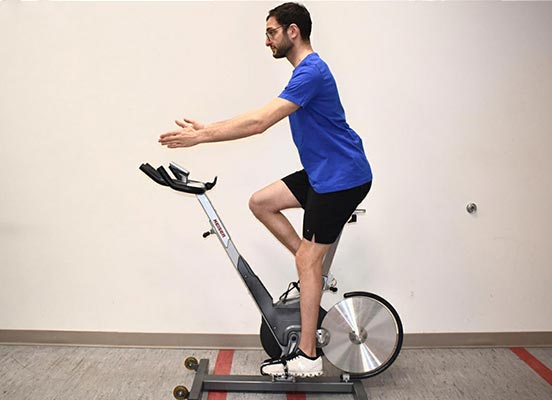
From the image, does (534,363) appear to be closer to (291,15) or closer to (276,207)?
(276,207)

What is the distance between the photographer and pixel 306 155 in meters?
2.01

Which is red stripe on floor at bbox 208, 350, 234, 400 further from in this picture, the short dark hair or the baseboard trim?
the short dark hair

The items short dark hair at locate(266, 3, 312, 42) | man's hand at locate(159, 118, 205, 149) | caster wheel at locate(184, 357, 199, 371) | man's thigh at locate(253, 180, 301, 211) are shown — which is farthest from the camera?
caster wheel at locate(184, 357, 199, 371)

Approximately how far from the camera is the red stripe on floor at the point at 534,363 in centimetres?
239

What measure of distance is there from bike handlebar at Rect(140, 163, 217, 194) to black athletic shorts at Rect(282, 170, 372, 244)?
0.45 meters

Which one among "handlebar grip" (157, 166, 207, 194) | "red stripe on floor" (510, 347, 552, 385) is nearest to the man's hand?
"handlebar grip" (157, 166, 207, 194)

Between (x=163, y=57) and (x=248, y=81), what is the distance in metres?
0.46

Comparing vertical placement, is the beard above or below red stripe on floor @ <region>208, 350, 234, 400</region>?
above

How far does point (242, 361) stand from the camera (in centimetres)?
255

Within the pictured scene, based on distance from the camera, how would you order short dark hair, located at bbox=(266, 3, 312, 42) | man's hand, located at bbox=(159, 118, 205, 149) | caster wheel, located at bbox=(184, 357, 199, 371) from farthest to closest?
caster wheel, located at bbox=(184, 357, 199, 371) → short dark hair, located at bbox=(266, 3, 312, 42) → man's hand, located at bbox=(159, 118, 205, 149)

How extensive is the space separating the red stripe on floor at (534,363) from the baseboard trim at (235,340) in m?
0.06

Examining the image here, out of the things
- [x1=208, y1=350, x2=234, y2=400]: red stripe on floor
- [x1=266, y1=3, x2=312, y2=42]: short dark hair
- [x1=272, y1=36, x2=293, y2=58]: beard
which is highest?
[x1=266, y1=3, x2=312, y2=42]: short dark hair

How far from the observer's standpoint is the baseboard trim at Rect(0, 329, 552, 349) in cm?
267

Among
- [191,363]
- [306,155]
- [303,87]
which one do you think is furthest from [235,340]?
[303,87]
